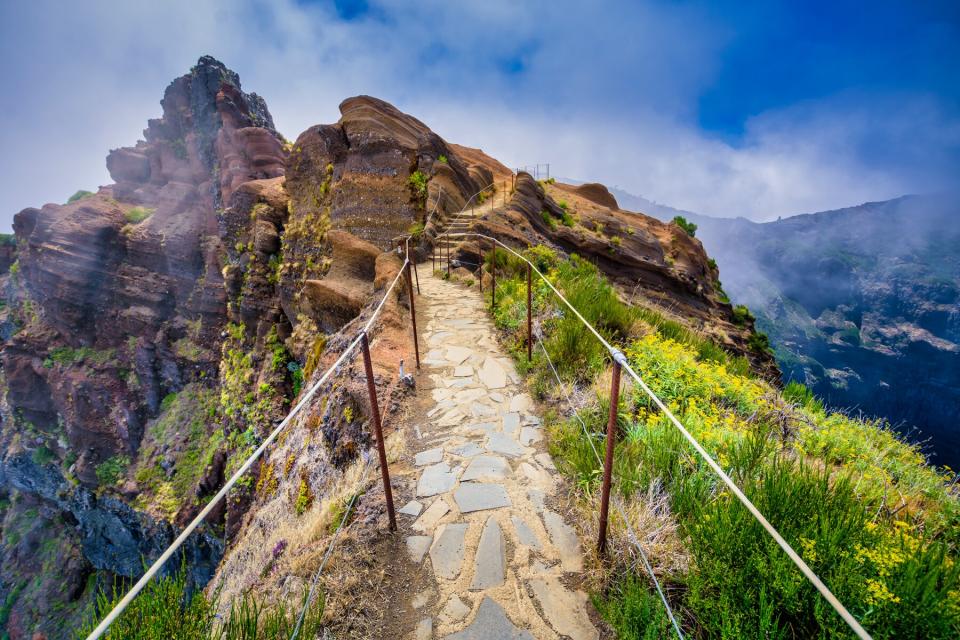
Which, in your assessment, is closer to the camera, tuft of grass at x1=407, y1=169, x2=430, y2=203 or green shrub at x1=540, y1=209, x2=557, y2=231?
tuft of grass at x1=407, y1=169, x2=430, y2=203

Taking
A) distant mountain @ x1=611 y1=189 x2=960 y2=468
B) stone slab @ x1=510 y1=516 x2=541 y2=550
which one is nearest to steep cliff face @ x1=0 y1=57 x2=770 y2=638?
stone slab @ x1=510 y1=516 x2=541 y2=550

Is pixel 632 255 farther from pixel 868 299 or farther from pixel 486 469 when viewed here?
pixel 868 299

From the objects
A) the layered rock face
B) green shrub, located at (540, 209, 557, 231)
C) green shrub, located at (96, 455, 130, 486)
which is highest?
green shrub, located at (540, 209, 557, 231)

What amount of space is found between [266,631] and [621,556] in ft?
6.52

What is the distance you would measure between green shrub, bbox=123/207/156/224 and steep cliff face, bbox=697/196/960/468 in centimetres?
8812

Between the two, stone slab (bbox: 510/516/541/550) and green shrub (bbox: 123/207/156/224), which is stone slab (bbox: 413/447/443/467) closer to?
stone slab (bbox: 510/516/541/550)

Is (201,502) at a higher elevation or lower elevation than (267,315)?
lower

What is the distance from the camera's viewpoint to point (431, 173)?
14609mm

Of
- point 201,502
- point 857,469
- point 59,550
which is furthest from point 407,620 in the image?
point 59,550

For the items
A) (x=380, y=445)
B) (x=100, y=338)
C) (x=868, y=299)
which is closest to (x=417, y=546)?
(x=380, y=445)

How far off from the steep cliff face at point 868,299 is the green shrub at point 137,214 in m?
88.1

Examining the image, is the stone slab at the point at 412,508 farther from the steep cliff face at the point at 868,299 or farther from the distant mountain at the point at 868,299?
the steep cliff face at the point at 868,299

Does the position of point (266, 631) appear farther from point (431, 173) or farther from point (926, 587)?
point (431, 173)

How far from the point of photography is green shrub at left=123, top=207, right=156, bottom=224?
96.1 feet
